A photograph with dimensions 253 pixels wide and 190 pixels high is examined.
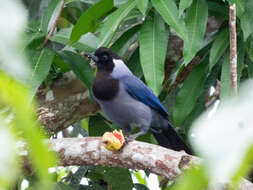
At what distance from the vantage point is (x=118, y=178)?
343 cm

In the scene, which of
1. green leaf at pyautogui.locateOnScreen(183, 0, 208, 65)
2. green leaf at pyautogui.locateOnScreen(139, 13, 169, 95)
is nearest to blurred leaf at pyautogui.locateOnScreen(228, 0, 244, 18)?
green leaf at pyautogui.locateOnScreen(183, 0, 208, 65)

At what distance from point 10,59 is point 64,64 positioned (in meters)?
3.25

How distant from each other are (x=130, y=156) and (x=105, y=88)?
1.00 meters

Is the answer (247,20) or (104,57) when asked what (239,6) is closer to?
(247,20)

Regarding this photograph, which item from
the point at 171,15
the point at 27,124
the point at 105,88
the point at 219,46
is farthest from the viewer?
the point at 105,88

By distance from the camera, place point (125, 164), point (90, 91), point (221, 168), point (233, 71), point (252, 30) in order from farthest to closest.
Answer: point (90, 91)
point (252, 30)
point (125, 164)
point (233, 71)
point (221, 168)

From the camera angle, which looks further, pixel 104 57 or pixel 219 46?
pixel 104 57

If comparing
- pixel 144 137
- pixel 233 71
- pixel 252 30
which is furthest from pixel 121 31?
pixel 233 71

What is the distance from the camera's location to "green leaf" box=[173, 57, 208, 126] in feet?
11.0

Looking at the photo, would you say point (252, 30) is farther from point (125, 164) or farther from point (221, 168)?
point (221, 168)

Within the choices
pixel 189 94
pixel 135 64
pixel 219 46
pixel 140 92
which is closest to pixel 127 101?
pixel 140 92

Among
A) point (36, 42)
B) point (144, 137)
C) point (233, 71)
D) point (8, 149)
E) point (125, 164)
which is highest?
point (8, 149)

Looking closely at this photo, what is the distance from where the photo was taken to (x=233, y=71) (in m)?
1.94

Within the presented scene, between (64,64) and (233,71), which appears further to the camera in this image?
(64,64)
